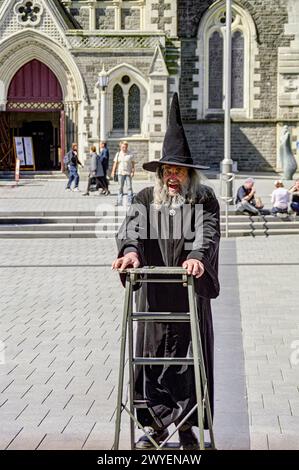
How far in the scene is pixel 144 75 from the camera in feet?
106

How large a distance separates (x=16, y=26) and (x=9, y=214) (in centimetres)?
1279

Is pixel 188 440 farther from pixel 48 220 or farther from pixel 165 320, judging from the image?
pixel 48 220

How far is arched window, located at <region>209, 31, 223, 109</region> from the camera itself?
36.4m

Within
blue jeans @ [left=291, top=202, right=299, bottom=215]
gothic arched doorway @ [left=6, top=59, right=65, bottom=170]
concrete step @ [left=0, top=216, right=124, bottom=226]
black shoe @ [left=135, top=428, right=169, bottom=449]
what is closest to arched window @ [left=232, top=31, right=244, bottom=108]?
gothic arched doorway @ [left=6, top=59, right=65, bottom=170]

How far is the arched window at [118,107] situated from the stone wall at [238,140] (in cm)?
441

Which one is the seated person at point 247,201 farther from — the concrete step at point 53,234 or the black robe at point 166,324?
the black robe at point 166,324

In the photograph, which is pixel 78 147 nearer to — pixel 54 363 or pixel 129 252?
pixel 54 363

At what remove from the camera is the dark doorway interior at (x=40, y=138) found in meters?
35.9

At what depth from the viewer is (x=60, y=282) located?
46.2 ft

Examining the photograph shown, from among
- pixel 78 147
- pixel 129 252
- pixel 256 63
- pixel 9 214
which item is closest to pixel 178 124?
pixel 129 252

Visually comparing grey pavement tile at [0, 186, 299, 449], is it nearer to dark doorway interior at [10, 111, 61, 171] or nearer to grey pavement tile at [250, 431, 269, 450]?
grey pavement tile at [250, 431, 269, 450]

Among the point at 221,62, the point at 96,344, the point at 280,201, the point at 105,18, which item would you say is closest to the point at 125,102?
the point at 105,18

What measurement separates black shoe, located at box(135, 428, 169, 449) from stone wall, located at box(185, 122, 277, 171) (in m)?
30.4

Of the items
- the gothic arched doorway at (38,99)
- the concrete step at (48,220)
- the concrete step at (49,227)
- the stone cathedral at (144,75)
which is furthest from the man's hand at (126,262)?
the gothic arched doorway at (38,99)
